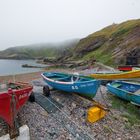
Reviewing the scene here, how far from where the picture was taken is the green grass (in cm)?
1155

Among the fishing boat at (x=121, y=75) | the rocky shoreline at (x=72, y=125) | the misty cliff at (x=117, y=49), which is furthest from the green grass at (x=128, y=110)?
the misty cliff at (x=117, y=49)

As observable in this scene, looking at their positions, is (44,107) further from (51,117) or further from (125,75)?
(125,75)

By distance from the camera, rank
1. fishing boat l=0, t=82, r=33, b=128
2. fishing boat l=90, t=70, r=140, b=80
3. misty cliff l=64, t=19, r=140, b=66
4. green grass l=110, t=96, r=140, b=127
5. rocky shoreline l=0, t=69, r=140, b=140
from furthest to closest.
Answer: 1. misty cliff l=64, t=19, r=140, b=66
2. fishing boat l=90, t=70, r=140, b=80
3. green grass l=110, t=96, r=140, b=127
4. rocky shoreline l=0, t=69, r=140, b=140
5. fishing boat l=0, t=82, r=33, b=128

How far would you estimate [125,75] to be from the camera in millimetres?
19125

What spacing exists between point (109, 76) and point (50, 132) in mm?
11524

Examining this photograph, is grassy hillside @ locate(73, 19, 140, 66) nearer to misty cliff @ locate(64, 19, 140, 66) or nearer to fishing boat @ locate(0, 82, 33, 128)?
misty cliff @ locate(64, 19, 140, 66)

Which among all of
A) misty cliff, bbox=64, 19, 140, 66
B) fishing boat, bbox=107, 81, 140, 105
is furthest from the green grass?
misty cliff, bbox=64, 19, 140, 66

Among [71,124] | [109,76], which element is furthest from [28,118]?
[109,76]

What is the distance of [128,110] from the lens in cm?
1338

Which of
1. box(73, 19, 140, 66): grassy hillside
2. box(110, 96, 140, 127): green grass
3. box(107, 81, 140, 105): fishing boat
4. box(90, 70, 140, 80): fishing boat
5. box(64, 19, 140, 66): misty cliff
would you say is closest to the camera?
box(110, 96, 140, 127): green grass

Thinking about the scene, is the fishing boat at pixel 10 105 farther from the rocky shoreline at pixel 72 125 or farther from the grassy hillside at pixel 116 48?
the grassy hillside at pixel 116 48

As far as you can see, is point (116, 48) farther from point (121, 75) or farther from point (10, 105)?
point (10, 105)

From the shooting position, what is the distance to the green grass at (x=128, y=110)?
1155cm

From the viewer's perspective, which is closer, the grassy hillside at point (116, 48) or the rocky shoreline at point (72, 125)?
the rocky shoreline at point (72, 125)
